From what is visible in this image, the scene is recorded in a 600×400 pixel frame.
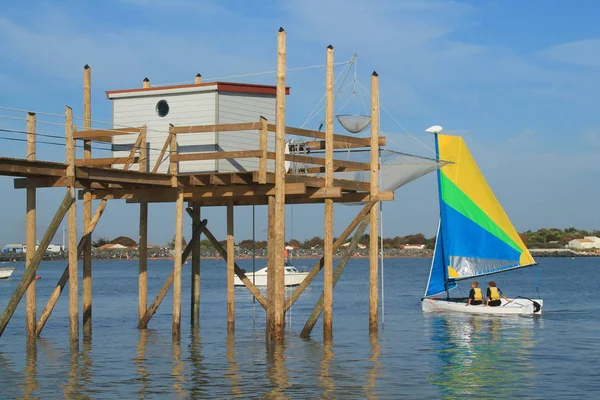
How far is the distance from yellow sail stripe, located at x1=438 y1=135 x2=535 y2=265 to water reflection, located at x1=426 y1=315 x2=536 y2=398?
4.05 m

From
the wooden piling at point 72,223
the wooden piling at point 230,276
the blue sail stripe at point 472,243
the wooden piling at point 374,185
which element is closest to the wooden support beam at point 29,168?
the wooden piling at point 72,223

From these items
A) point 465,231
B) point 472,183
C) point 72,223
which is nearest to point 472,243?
point 465,231

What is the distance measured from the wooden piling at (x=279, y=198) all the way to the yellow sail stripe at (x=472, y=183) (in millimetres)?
15666

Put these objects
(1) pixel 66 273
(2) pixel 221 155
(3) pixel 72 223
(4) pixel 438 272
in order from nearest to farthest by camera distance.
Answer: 1. (3) pixel 72 223
2. (2) pixel 221 155
3. (1) pixel 66 273
4. (4) pixel 438 272

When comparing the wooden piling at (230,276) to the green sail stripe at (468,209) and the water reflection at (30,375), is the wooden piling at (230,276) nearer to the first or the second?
the water reflection at (30,375)

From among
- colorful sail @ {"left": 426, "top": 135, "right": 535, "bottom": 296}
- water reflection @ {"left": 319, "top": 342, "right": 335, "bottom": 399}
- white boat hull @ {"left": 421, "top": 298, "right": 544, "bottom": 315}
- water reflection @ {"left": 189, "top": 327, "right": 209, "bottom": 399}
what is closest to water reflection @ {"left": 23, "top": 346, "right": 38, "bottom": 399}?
water reflection @ {"left": 189, "top": 327, "right": 209, "bottom": 399}

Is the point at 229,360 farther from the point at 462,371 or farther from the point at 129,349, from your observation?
the point at 462,371

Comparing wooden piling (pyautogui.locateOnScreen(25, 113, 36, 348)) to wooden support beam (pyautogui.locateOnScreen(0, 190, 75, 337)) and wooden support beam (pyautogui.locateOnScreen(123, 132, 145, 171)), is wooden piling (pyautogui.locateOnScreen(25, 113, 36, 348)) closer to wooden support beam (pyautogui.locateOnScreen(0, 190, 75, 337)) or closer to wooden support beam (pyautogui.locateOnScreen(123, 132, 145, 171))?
wooden support beam (pyautogui.locateOnScreen(0, 190, 75, 337))

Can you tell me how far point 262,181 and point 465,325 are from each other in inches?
Answer: 502

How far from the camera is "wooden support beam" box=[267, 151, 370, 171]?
78.0 feet

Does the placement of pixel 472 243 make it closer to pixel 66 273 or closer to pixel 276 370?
pixel 66 273

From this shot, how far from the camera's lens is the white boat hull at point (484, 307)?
35000 mm

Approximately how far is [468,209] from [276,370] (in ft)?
60.1

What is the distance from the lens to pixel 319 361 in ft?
74.4
